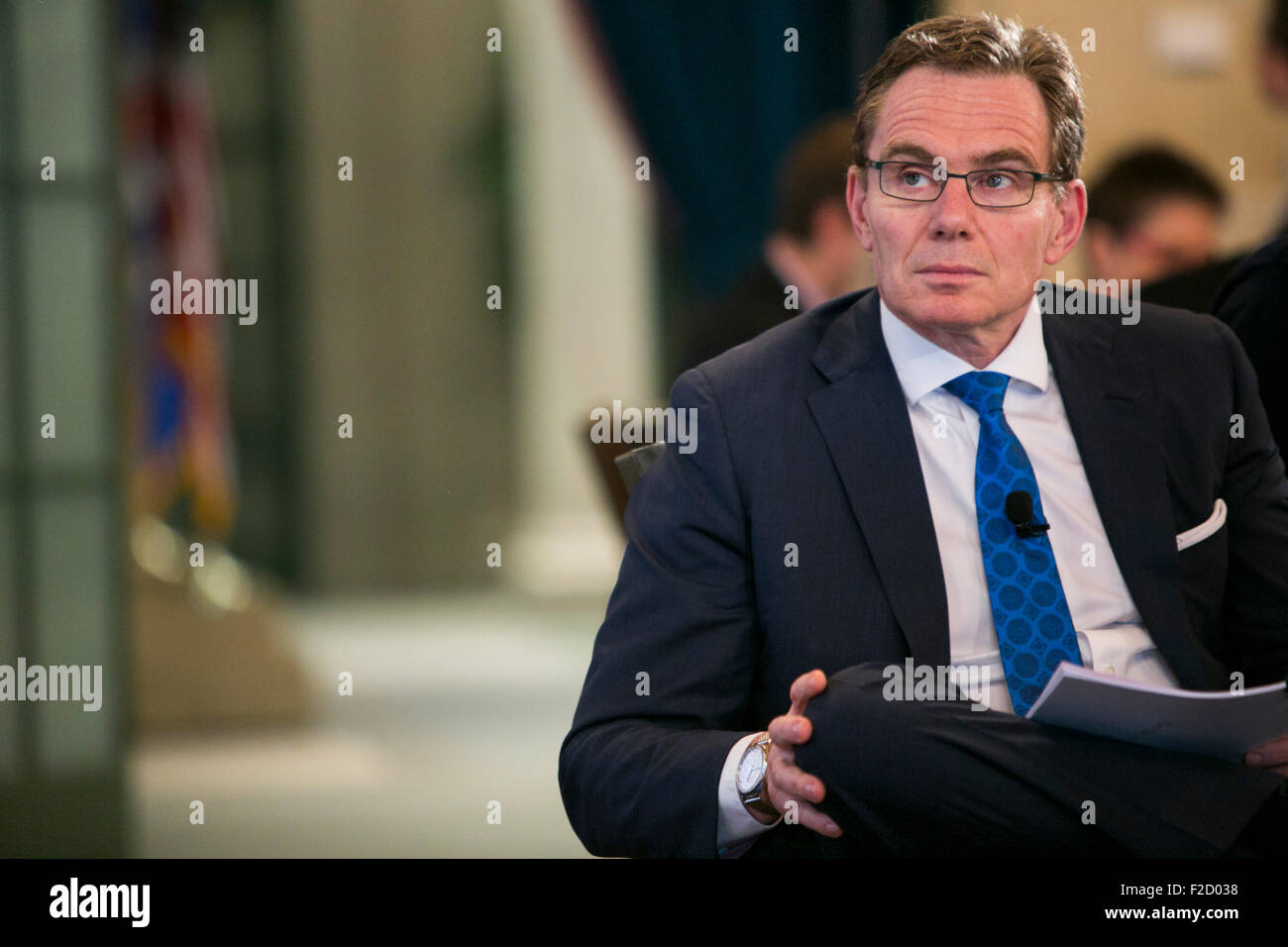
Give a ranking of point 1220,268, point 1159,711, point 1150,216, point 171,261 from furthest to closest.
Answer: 1. point 171,261
2. point 1150,216
3. point 1220,268
4. point 1159,711

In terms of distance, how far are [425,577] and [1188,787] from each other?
7.62m

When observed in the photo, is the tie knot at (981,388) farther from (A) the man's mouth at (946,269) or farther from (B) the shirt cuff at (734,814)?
(B) the shirt cuff at (734,814)

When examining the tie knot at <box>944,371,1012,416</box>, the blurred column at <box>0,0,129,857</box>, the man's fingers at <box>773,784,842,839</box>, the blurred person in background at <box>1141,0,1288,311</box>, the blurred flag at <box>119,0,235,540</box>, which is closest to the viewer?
the man's fingers at <box>773,784,842,839</box>

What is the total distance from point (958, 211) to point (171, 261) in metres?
6.89

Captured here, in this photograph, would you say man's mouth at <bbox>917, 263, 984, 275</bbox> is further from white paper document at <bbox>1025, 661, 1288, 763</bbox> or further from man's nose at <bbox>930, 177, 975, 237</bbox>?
white paper document at <bbox>1025, 661, 1288, 763</bbox>

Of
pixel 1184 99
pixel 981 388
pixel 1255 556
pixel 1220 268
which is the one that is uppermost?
pixel 1184 99

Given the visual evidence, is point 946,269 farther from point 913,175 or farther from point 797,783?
point 797,783

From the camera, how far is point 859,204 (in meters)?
1.79

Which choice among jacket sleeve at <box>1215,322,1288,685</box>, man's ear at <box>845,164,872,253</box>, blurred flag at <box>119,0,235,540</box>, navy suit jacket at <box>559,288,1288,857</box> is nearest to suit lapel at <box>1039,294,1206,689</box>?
navy suit jacket at <box>559,288,1288,857</box>

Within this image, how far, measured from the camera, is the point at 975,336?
1.78 meters

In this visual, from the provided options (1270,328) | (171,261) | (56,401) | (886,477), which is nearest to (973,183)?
(886,477)

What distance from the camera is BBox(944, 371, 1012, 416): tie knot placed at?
68.4 inches

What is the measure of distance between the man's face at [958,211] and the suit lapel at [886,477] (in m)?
0.08

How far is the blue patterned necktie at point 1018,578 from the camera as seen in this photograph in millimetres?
1633
